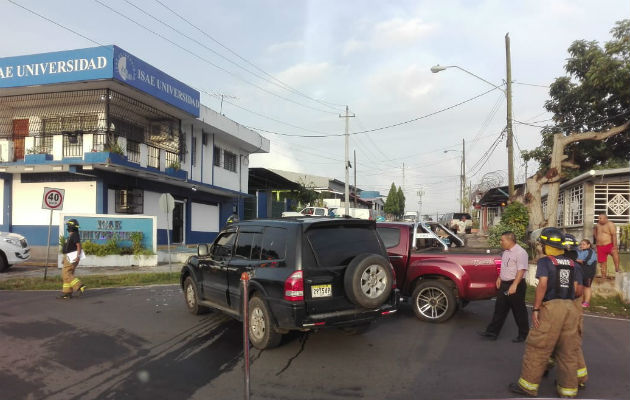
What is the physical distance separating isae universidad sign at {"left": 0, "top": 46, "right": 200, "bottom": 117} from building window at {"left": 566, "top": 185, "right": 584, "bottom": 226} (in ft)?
59.2

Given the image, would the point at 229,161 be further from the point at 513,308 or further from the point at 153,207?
the point at 513,308

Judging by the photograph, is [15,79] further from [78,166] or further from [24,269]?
[24,269]

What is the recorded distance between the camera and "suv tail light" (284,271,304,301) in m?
5.28

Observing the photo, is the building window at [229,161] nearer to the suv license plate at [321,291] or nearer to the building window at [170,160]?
the building window at [170,160]

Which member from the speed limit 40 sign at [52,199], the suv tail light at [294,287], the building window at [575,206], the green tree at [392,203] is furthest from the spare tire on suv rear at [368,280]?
the green tree at [392,203]

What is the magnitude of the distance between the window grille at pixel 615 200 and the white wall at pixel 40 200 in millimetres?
20245

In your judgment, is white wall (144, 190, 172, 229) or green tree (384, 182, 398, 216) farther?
green tree (384, 182, 398, 216)

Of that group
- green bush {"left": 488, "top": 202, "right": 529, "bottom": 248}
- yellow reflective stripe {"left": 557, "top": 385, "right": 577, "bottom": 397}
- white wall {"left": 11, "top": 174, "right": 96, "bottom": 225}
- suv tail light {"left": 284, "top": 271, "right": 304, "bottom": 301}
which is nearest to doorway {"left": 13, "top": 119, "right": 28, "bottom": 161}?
white wall {"left": 11, "top": 174, "right": 96, "bottom": 225}

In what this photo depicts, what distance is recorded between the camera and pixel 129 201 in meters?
19.5

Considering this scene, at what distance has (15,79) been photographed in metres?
16.9

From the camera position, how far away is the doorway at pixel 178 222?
22906mm

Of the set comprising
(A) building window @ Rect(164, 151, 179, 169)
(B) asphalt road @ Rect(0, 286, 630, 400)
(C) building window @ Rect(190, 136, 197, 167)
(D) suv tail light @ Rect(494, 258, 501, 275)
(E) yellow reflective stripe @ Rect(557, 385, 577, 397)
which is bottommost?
(B) asphalt road @ Rect(0, 286, 630, 400)

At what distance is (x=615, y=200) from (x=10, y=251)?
21.3 m

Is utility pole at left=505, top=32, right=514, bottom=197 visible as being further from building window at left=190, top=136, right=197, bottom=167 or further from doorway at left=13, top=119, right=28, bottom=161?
doorway at left=13, top=119, right=28, bottom=161
